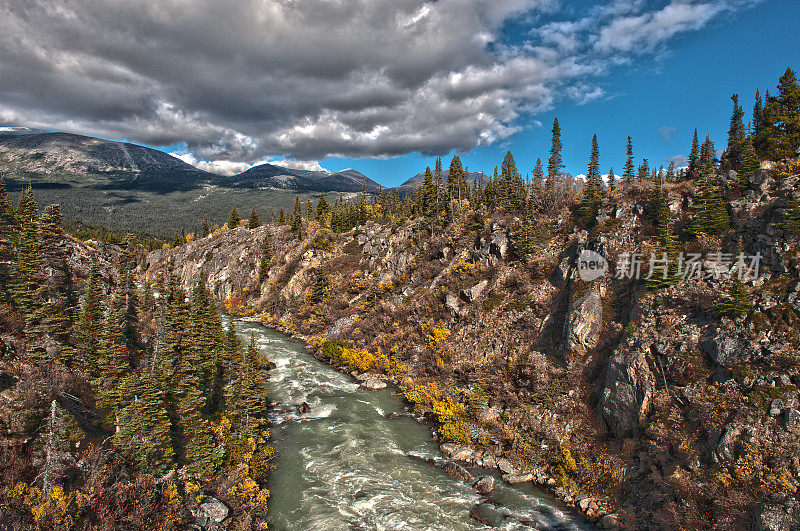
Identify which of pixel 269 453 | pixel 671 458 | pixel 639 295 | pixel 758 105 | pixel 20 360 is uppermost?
pixel 758 105

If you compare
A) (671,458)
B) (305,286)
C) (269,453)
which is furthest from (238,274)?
(671,458)

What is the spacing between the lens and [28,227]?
30.0 meters

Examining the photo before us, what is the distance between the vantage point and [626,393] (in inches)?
1081

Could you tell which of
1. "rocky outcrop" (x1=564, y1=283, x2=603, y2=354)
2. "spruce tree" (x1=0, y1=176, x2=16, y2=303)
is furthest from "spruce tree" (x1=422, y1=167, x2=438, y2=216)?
"spruce tree" (x1=0, y1=176, x2=16, y2=303)

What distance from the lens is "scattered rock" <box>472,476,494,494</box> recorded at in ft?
82.3

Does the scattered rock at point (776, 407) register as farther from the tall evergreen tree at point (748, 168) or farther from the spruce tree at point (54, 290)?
the spruce tree at point (54, 290)

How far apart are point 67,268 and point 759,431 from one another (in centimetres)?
5277

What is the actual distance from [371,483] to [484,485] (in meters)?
7.90

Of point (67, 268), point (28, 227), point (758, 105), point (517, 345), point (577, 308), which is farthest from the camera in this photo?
point (758, 105)

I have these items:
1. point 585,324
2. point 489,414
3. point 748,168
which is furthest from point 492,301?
point 748,168

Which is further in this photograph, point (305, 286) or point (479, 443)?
point (305, 286)

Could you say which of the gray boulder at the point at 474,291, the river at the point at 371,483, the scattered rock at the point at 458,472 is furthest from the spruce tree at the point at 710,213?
the scattered rock at the point at 458,472

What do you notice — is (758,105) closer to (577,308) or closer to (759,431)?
(577,308)

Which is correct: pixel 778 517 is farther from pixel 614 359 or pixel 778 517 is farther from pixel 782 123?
pixel 782 123
